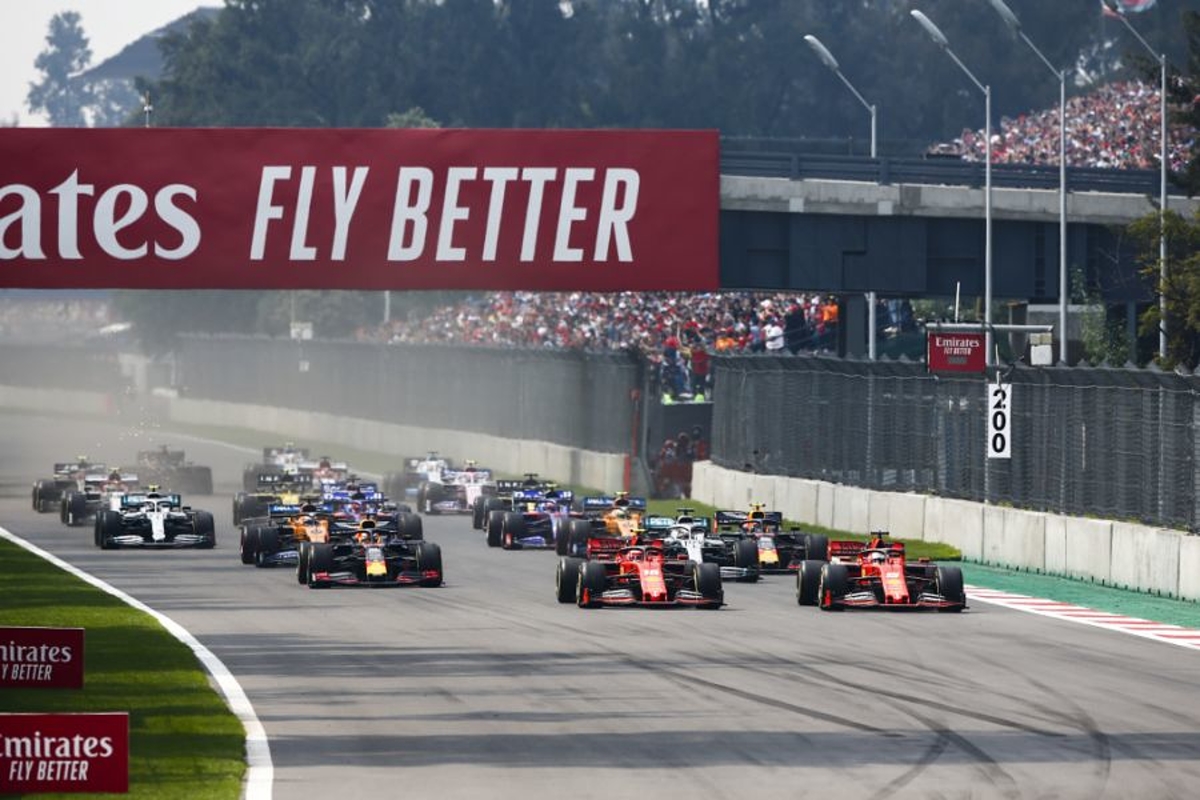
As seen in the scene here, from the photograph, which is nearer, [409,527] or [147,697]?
[147,697]

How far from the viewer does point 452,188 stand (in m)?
43.2

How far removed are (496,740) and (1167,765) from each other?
4350 mm

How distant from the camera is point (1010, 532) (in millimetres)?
37000

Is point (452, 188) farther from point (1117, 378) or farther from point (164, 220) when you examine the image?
point (1117, 378)

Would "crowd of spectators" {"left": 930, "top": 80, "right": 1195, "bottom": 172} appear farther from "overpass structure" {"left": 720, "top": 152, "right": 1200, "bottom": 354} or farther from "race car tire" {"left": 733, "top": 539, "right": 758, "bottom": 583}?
"race car tire" {"left": 733, "top": 539, "right": 758, "bottom": 583}

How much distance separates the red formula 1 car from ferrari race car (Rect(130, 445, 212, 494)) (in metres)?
25.7

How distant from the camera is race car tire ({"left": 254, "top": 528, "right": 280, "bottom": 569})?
35.6 m

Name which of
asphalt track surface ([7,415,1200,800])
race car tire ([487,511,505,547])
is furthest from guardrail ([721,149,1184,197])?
asphalt track surface ([7,415,1200,800])

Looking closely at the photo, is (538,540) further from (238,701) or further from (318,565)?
(238,701)

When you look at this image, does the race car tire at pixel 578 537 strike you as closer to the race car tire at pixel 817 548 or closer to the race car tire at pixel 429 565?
the race car tire at pixel 817 548

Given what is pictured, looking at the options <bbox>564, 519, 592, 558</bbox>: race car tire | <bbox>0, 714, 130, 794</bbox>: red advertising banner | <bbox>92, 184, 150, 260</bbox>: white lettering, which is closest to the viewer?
<bbox>0, 714, 130, 794</bbox>: red advertising banner

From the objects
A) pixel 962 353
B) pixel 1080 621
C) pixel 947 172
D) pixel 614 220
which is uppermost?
pixel 947 172

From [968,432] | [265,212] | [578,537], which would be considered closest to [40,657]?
[578,537]

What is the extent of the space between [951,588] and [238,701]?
1076cm
